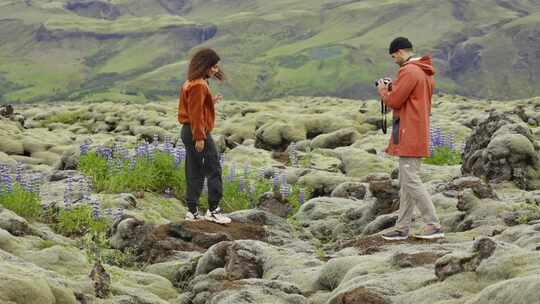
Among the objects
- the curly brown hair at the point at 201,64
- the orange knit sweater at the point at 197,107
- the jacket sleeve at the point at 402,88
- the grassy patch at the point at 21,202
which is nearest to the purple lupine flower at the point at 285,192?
the orange knit sweater at the point at 197,107

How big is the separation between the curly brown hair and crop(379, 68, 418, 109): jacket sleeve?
5090 mm

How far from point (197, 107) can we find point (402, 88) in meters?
5.55

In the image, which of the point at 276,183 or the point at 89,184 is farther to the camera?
the point at 276,183

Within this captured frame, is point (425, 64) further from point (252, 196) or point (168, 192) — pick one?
point (168, 192)

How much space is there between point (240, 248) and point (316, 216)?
23.3ft

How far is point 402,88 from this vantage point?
13328mm

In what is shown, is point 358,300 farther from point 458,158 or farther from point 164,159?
point 458,158

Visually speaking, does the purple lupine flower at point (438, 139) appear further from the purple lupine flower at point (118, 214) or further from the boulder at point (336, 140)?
the purple lupine flower at point (118, 214)

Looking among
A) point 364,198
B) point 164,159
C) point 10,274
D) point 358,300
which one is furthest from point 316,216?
point 10,274

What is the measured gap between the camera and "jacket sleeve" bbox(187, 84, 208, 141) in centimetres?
1648

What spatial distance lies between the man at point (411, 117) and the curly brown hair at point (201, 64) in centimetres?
470

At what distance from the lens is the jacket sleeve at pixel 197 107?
54.1ft

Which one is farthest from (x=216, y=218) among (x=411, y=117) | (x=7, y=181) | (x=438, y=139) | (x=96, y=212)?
(x=438, y=139)

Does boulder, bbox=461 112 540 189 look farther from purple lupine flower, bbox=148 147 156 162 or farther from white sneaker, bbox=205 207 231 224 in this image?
purple lupine flower, bbox=148 147 156 162
